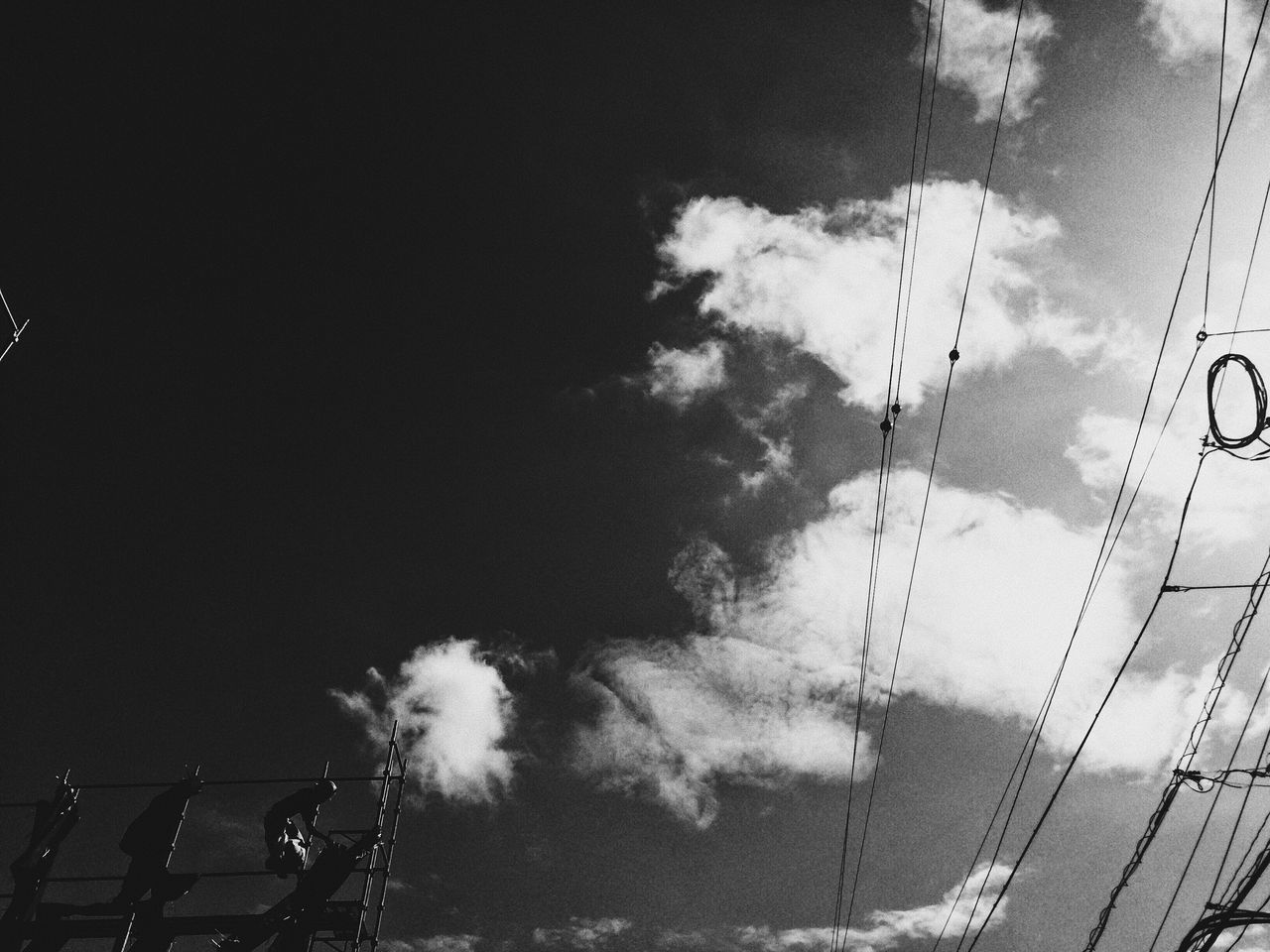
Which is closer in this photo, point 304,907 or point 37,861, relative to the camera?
point 304,907

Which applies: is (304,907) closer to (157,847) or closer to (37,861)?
(157,847)

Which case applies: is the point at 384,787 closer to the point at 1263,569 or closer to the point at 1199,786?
the point at 1199,786

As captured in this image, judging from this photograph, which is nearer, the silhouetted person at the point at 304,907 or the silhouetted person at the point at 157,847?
the silhouetted person at the point at 304,907

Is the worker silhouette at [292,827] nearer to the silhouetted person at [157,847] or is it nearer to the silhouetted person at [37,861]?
the silhouetted person at [157,847]

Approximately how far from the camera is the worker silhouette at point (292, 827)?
11.8 meters

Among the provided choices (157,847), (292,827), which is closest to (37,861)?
(157,847)

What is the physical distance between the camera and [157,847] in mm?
12445

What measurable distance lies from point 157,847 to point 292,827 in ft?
7.90

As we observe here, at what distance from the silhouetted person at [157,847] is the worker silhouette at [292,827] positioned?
151cm

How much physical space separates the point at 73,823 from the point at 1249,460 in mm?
18522

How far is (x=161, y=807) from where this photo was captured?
502 inches

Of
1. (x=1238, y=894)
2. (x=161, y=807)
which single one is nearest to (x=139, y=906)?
(x=161, y=807)

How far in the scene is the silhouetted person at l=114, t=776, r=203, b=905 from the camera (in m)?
12.0

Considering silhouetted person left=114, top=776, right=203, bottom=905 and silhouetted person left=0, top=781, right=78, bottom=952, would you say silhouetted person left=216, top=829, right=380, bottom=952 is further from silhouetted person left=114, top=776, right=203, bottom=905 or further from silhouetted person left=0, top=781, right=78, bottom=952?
silhouetted person left=0, top=781, right=78, bottom=952
